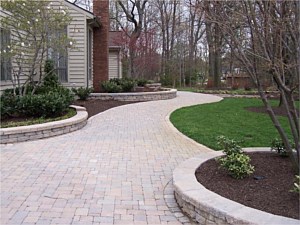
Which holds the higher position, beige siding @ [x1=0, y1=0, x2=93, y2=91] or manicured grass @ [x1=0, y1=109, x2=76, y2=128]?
beige siding @ [x1=0, y1=0, x2=93, y2=91]

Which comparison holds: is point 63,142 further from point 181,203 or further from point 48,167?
point 181,203

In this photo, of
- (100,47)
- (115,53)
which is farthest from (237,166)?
(115,53)

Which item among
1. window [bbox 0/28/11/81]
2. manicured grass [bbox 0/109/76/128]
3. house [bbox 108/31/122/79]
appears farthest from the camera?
house [bbox 108/31/122/79]

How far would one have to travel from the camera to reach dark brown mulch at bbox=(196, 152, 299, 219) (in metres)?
3.32

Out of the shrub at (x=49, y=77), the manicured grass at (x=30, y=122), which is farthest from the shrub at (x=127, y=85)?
the manicured grass at (x=30, y=122)

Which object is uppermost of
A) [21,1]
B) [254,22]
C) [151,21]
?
[151,21]

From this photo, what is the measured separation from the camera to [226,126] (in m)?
8.91

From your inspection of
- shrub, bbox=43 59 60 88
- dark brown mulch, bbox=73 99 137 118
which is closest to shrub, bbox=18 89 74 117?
dark brown mulch, bbox=73 99 137 118

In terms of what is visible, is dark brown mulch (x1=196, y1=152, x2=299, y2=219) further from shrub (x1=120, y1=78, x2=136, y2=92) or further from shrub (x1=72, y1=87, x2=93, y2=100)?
shrub (x1=120, y1=78, x2=136, y2=92)

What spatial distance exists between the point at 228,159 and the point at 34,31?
7385 mm

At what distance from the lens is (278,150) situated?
505cm

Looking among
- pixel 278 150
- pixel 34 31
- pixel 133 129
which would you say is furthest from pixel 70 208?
pixel 34 31

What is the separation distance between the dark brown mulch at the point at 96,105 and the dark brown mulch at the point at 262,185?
724 cm

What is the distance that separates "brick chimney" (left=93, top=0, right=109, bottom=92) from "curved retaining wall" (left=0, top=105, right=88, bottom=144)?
28.8 ft
